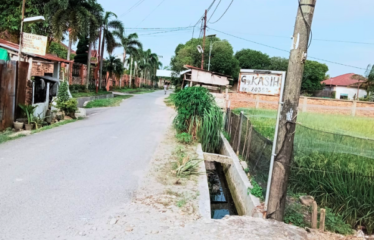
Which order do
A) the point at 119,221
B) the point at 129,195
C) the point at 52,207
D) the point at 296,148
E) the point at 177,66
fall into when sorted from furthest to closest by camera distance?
the point at 177,66, the point at 296,148, the point at 129,195, the point at 52,207, the point at 119,221

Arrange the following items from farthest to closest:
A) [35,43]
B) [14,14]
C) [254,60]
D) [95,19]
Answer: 1. [254,60]
2. [95,19]
3. [14,14]
4. [35,43]

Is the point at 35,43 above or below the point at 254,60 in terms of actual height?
below

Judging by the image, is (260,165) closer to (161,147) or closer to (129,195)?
(129,195)

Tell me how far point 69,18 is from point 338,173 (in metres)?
25.5

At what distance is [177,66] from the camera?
44.2 metres

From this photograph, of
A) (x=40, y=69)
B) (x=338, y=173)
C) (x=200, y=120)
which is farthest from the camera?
(x=40, y=69)

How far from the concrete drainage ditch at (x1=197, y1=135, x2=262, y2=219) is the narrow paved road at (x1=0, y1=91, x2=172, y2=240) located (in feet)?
4.39

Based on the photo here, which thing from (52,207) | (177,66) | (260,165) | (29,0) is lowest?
(52,207)

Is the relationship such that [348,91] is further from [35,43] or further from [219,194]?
[35,43]

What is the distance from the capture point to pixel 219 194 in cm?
791

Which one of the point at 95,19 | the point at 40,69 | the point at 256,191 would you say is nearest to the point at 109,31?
the point at 95,19

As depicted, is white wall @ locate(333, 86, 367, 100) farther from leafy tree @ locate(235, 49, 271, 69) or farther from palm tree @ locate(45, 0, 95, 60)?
palm tree @ locate(45, 0, 95, 60)

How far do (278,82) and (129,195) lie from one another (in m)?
3.05

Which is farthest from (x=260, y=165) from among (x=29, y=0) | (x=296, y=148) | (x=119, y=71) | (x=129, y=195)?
(x=119, y=71)
